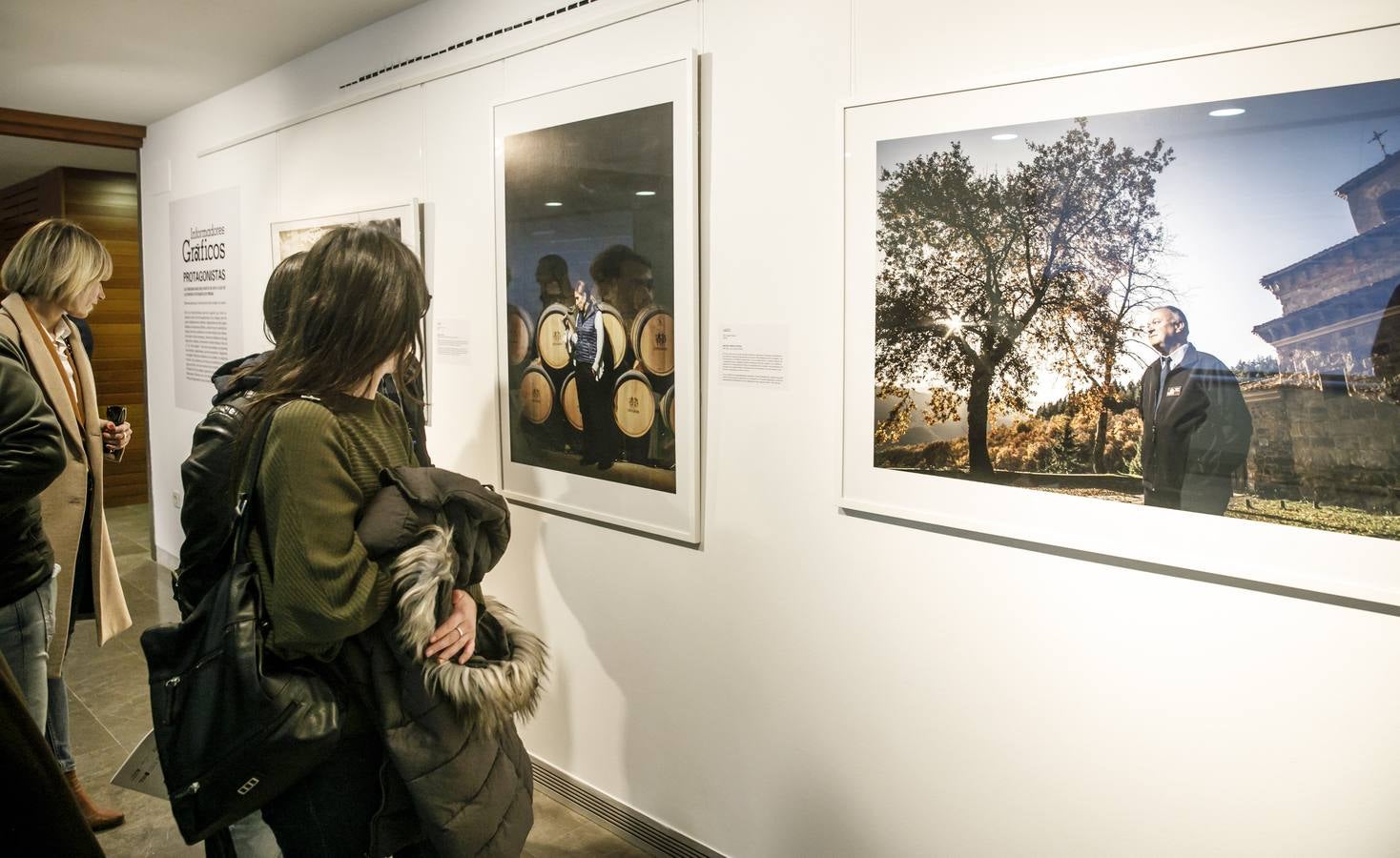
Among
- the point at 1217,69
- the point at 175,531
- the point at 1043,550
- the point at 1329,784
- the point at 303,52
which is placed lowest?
the point at 175,531

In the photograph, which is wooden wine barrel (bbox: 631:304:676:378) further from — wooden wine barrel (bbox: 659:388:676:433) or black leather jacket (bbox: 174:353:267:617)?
black leather jacket (bbox: 174:353:267:617)

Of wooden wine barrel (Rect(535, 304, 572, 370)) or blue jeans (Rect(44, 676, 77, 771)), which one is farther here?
wooden wine barrel (Rect(535, 304, 572, 370))

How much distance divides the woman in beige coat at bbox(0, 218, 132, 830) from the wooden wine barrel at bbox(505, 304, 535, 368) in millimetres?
1309

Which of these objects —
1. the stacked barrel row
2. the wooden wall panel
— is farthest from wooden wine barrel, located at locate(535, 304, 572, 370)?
the wooden wall panel

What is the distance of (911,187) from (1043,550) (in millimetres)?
832

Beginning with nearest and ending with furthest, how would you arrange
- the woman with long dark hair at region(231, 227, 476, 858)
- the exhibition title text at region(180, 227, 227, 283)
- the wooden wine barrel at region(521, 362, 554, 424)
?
1. the woman with long dark hair at region(231, 227, 476, 858)
2. the wooden wine barrel at region(521, 362, 554, 424)
3. the exhibition title text at region(180, 227, 227, 283)

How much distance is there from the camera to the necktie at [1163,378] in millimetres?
1580

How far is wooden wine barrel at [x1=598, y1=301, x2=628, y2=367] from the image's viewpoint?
2.58 m

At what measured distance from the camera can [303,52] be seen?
4.07 m

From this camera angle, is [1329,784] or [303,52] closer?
[1329,784]

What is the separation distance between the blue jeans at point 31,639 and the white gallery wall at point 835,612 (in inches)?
52.3

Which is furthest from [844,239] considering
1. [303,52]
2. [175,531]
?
[175,531]

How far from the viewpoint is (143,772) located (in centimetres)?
194

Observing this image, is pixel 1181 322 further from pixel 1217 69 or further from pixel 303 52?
pixel 303 52
